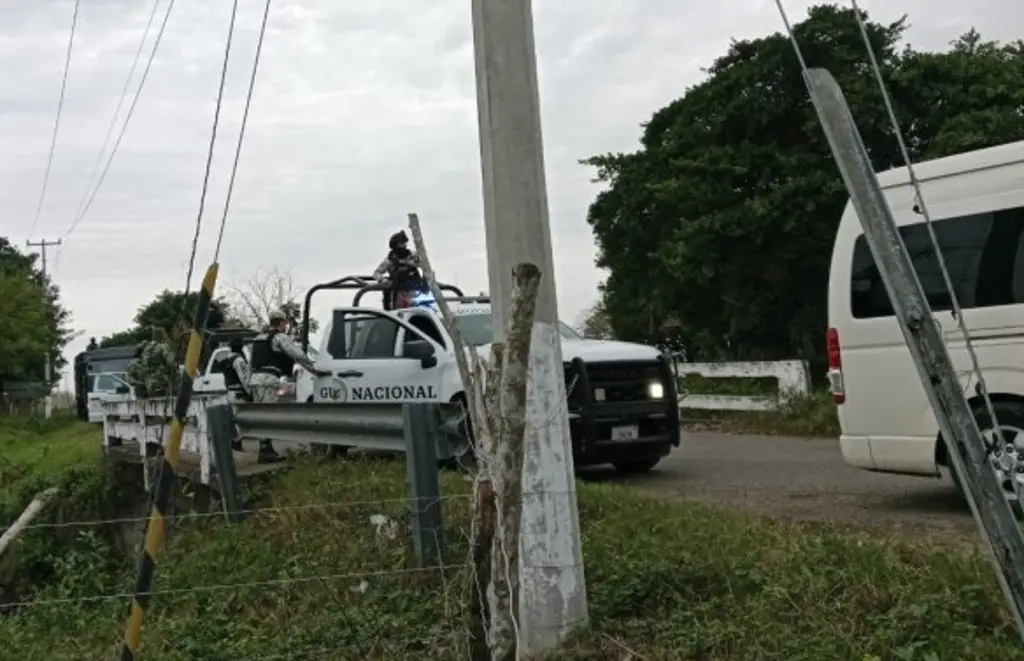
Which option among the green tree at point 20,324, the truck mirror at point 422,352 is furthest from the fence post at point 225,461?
the green tree at point 20,324

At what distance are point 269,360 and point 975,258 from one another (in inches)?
343

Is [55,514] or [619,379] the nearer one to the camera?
[619,379]

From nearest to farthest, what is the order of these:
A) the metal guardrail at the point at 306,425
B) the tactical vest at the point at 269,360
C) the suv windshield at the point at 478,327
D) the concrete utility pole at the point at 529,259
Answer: the concrete utility pole at the point at 529,259
the metal guardrail at the point at 306,425
the suv windshield at the point at 478,327
the tactical vest at the point at 269,360

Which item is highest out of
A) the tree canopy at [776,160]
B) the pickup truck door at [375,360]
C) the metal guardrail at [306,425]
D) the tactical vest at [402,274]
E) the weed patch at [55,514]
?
the tree canopy at [776,160]

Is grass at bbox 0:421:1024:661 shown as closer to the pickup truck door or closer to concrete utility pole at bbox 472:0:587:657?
concrete utility pole at bbox 472:0:587:657

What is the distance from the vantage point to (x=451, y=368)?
11531mm

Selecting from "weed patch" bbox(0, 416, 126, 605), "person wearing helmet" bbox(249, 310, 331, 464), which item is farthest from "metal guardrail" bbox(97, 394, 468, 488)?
"person wearing helmet" bbox(249, 310, 331, 464)

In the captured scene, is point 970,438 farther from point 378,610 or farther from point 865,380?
point 865,380

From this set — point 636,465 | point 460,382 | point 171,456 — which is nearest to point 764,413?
point 636,465

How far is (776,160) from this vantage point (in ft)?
67.4

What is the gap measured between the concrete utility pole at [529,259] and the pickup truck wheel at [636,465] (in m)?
6.17

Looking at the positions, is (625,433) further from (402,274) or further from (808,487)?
(402,274)

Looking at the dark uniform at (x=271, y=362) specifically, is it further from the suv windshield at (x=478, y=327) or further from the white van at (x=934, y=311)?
the white van at (x=934, y=311)

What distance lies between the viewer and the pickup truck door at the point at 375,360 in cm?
1173
